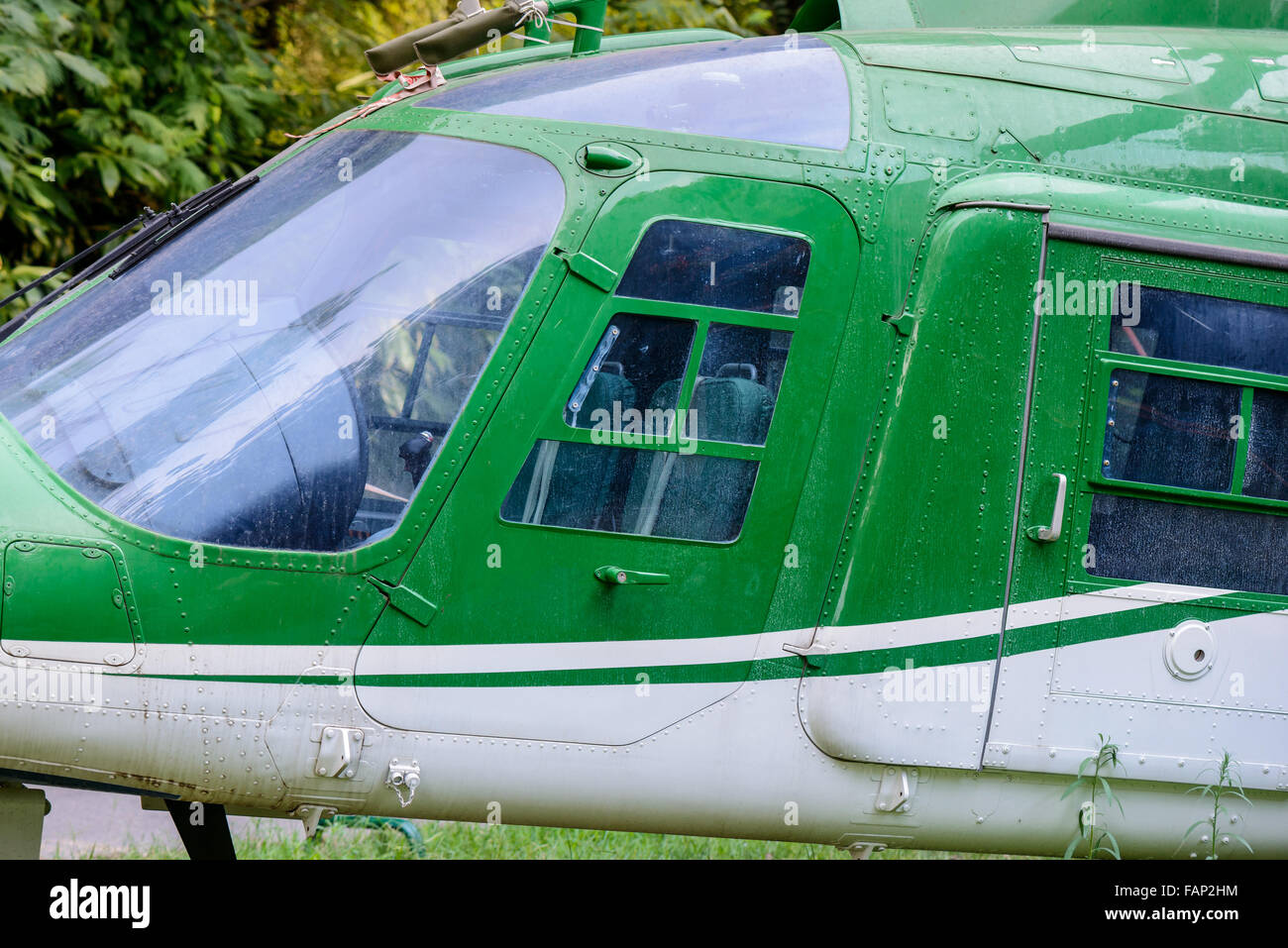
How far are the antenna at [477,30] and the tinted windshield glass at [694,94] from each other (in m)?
0.16

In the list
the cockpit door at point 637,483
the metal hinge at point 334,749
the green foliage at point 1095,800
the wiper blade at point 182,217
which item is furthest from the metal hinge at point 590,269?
the green foliage at point 1095,800

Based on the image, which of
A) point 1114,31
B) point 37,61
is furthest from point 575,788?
point 37,61

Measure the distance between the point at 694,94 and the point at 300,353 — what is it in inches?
54.2

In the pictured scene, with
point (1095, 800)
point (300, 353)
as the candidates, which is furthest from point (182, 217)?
point (1095, 800)

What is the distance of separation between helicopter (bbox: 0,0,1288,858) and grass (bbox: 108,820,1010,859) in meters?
1.46

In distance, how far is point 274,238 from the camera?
3838mm

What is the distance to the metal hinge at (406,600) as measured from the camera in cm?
360

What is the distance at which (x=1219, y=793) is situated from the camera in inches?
159

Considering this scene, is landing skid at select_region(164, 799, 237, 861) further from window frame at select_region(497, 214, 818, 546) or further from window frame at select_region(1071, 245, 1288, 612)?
window frame at select_region(1071, 245, 1288, 612)

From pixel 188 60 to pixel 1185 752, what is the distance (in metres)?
6.39

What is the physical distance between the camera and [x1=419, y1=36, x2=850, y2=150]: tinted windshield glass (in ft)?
12.9

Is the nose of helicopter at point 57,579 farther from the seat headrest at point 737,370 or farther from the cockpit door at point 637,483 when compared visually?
the seat headrest at point 737,370

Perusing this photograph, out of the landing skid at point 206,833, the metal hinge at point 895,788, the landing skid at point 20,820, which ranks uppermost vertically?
the metal hinge at point 895,788

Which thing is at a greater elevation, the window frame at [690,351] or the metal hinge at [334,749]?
the window frame at [690,351]
